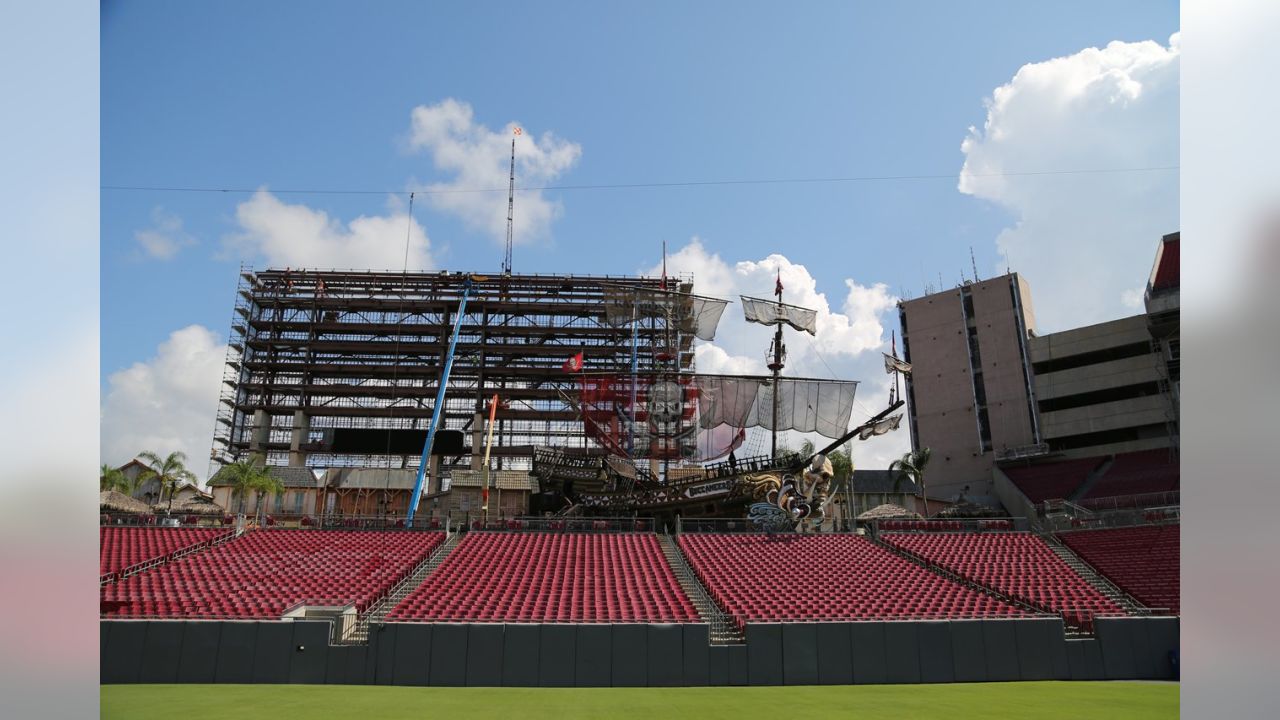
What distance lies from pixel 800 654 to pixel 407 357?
5935 cm

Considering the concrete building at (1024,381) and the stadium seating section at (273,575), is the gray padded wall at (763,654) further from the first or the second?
the concrete building at (1024,381)

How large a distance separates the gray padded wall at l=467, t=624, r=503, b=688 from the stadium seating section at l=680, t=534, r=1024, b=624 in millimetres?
6793

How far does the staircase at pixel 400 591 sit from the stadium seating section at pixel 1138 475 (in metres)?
38.4

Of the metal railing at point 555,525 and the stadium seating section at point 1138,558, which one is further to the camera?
the metal railing at point 555,525

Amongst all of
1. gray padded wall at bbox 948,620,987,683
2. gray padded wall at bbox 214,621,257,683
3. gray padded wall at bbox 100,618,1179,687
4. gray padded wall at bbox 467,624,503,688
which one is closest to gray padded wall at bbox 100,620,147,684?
gray padded wall at bbox 100,618,1179,687

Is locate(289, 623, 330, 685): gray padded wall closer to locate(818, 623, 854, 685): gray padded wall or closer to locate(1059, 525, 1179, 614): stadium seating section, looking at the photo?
locate(818, 623, 854, 685): gray padded wall

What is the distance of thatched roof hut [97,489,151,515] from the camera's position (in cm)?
4312

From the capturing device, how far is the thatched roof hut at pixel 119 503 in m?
43.1

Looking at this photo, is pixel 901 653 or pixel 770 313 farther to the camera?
pixel 770 313

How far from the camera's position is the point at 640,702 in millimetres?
13320

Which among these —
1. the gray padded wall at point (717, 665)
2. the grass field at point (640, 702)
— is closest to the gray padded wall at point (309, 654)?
the grass field at point (640, 702)

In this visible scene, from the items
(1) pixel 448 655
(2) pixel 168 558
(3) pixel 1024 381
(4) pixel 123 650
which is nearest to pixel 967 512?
(3) pixel 1024 381

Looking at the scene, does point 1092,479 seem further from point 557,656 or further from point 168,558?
point 168,558

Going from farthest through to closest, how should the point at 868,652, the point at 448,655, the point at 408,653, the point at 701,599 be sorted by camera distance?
the point at 701,599 → the point at 868,652 → the point at 408,653 → the point at 448,655
